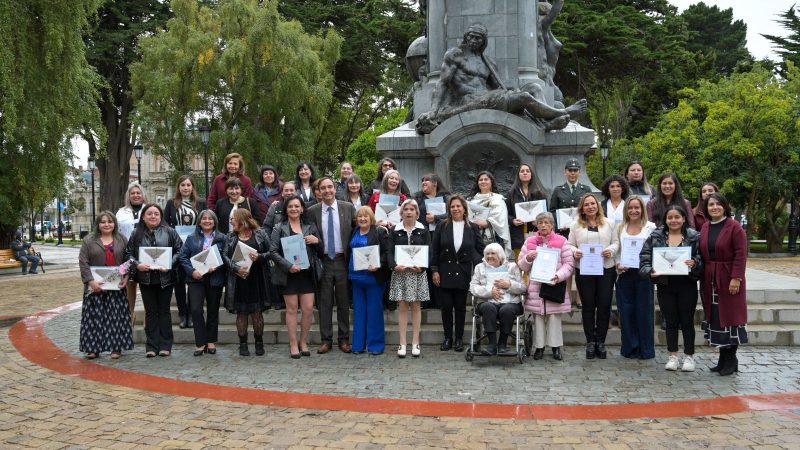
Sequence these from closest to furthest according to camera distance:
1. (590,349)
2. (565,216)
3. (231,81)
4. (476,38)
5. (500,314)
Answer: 1. (500,314)
2. (590,349)
3. (565,216)
4. (476,38)
5. (231,81)

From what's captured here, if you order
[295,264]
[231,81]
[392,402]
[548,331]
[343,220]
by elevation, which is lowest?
[392,402]

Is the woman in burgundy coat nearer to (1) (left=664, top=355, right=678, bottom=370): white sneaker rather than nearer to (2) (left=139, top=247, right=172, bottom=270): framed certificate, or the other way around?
(1) (left=664, top=355, right=678, bottom=370): white sneaker

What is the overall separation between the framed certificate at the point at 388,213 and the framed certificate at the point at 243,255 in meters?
1.67

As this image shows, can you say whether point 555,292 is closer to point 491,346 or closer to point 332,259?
point 491,346

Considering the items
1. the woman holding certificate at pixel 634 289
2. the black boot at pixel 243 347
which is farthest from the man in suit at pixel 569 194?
the black boot at pixel 243 347

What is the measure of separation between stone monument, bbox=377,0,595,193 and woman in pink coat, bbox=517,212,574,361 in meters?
3.60

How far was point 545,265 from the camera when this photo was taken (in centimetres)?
770

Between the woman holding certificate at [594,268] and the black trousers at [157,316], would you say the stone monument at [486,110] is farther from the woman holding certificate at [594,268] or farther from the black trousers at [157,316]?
the black trousers at [157,316]

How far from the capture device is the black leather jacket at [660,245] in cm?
738

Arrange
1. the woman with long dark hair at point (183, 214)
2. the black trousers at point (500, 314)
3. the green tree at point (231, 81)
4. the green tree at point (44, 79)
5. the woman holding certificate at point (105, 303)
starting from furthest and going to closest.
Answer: the green tree at point (231, 81) < the green tree at point (44, 79) < the woman with long dark hair at point (183, 214) < the woman holding certificate at point (105, 303) < the black trousers at point (500, 314)

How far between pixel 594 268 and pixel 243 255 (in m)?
4.18

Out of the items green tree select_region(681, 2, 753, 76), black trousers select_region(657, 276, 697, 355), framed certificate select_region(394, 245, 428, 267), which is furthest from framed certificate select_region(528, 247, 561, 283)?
green tree select_region(681, 2, 753, 76)

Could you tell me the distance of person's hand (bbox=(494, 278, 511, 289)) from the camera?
7645mm

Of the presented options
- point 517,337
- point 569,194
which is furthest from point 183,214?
point 569,194
